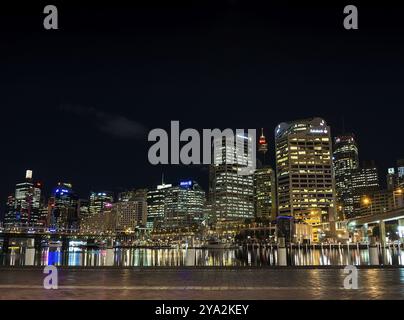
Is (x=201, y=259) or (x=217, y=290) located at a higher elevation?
(x=217, y=290)

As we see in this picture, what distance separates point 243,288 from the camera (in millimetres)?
14648

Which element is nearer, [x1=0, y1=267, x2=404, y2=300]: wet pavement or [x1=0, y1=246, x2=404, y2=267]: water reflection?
[x1=0, y1=267, x2=404, y2=300]: wet pavement

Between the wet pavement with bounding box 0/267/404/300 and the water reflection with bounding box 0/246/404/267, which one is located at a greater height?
the wet pavement with bounding box 0/267/404/300

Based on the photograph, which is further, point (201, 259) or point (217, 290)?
point (201, 259)

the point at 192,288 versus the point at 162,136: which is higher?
the point at 162,136
